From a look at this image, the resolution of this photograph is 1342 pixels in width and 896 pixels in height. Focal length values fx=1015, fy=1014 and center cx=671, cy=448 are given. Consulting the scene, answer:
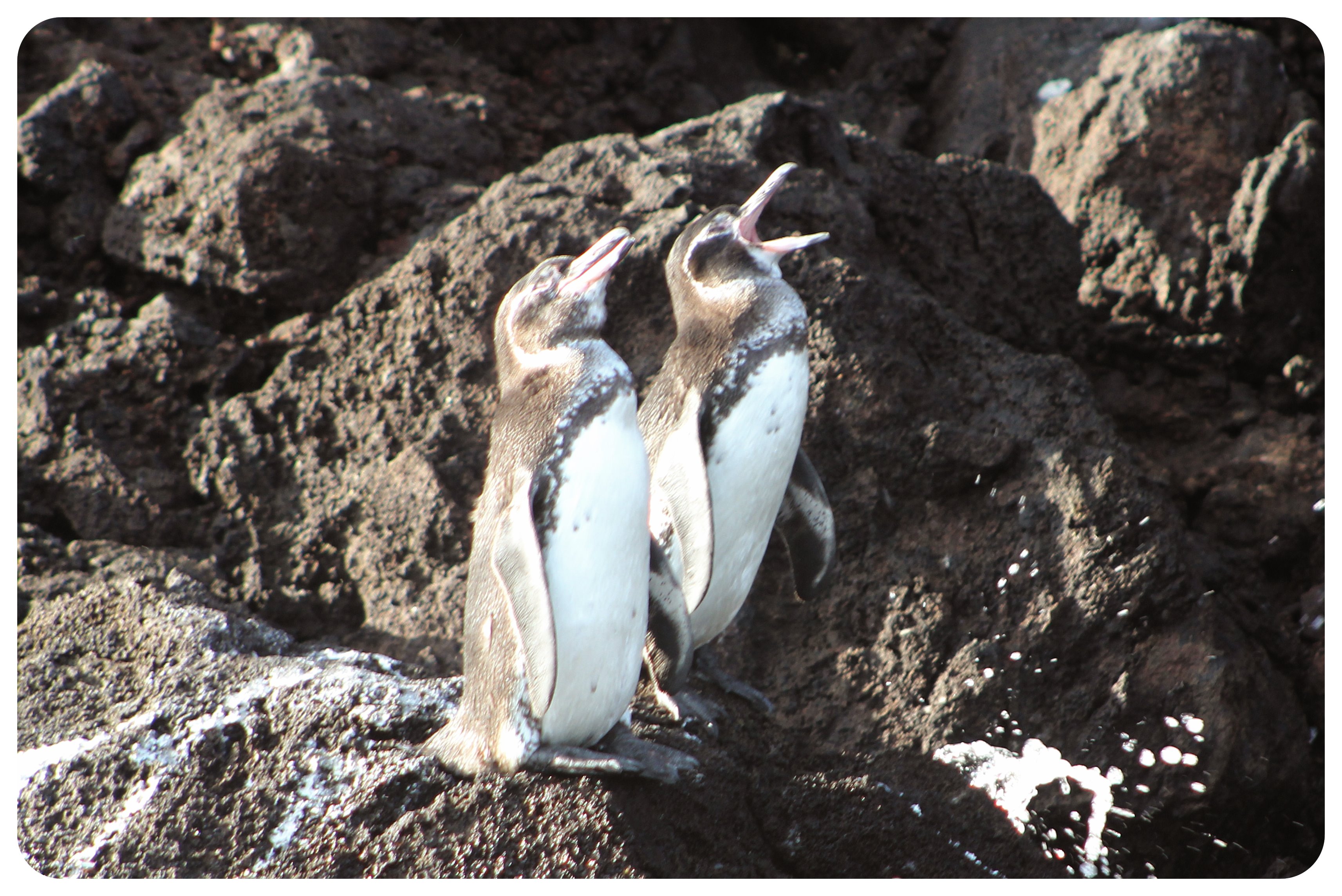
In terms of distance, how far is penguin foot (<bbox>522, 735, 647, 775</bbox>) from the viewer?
6.35 ft

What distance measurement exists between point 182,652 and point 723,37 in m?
4.16

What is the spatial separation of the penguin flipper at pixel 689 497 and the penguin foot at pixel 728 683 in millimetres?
254

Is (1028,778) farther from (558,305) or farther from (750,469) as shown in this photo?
(558,305)

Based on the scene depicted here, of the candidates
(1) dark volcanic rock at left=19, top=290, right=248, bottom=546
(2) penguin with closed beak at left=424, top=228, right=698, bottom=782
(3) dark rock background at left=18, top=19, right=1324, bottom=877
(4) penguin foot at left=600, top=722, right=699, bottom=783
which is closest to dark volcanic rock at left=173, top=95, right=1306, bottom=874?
(3) dark rock background at left=18, top=19, right=1324, bottom=877

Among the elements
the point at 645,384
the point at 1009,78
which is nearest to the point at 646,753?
the point at 645,384

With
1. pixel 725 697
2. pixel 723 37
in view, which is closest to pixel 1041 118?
pixel 723 37

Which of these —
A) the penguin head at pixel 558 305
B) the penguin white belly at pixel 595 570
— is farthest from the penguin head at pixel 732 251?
the penguin white belly at pixel 595 570

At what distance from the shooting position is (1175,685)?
245 centimetres

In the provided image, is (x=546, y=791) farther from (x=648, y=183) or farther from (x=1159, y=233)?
(x=1159, y=233)

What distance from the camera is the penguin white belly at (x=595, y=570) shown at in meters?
1.99

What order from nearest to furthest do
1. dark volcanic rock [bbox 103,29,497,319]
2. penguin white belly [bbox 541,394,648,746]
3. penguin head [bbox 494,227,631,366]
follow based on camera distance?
1. penguin white belly [bbox 541,394,648,746]
2. penguin head [bbox 494,227,631,366]
3. dark volcanic rock [bbox 103,29,497,319]

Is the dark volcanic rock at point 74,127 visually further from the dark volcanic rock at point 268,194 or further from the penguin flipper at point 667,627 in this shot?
the penguin flipper at point 667,627

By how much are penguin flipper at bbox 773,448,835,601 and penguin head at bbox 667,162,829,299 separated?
478 mm

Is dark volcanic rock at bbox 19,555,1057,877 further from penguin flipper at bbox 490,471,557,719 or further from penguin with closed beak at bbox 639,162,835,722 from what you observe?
penguin with closed beak at bbox 639,162,835,722
